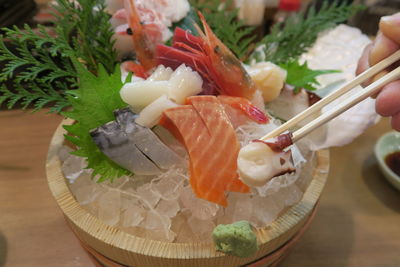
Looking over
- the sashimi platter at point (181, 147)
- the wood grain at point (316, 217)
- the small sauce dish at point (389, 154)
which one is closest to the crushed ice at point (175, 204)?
the sashimi platter at point (181, 147)

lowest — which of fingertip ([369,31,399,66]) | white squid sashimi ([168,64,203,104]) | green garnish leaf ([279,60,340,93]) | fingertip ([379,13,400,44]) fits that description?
green garnish leaf ([279,60,340,93])

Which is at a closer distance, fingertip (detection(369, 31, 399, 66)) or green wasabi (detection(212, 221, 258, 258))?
green wasabi (detection(212, 221, 258, 258))

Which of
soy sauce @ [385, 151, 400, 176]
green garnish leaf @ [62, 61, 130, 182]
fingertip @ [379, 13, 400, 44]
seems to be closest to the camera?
fingertip @ [379, 13, 400, 44]

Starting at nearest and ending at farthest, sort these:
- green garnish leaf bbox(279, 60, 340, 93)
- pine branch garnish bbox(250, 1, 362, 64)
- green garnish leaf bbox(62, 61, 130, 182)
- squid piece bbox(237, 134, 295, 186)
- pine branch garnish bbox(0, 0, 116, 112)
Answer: squid piece bbox(237, 134, 295, 186) < green garnish leaf bbox(62, 61, 130, 182) < pine branch garnish bbox(0, 0, 116, 112) < green garnish leaf bbox(279, 60, 340, 93) < pine branch garnish bbox(250, 1, 362, 64)

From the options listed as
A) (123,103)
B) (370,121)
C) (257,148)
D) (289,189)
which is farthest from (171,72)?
(370,121)

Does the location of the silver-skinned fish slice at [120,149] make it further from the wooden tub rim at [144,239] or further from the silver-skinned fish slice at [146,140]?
the wooden tub rim at [144,239]

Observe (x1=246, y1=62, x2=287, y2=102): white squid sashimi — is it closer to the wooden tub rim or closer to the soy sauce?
the wooden tub rim

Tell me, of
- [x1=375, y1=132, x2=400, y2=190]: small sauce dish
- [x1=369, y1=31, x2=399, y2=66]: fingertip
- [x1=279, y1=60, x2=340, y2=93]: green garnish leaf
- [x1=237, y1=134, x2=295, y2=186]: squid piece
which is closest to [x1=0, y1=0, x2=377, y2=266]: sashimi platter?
[x1=237, y1=134, x2=295, y2=186]: squid piece
